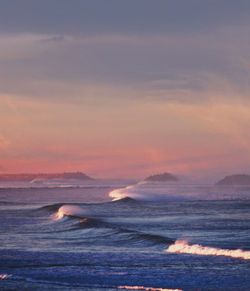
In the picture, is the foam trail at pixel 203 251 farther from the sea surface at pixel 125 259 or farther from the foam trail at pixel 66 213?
the foam trail at pixel 66 213

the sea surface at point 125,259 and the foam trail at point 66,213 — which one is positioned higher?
the foam trail at point 66,213

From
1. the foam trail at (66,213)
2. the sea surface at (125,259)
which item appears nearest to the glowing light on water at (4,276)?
the sea surface at (125,259)

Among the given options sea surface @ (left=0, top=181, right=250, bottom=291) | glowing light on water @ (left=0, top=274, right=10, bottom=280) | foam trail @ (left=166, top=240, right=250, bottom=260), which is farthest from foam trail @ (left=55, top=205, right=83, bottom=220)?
glowing light on water @ (left=0, top=274, right=10, bottom=280)

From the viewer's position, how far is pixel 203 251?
121 ft

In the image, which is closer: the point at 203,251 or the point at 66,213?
the point at 203,251

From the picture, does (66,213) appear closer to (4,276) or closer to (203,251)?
(203,251)

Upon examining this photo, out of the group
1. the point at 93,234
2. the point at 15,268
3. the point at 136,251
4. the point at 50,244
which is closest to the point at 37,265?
the point at 15,268

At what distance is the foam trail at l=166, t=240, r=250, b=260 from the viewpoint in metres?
35.3

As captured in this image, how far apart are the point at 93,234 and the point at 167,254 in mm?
Answer: 14682

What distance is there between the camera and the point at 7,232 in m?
50.9

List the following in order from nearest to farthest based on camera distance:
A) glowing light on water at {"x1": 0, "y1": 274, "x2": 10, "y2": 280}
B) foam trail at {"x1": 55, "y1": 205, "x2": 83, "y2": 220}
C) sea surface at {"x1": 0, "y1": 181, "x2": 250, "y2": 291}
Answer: sea surface at {"x1": 0, "y1": 181, "x2": 250, "y2": 291} < glowing light on water at {"x1": 0, "y1": 274, "x2": 10, "y2": 280} < foam trail at {"x1": 55, "y1": 205, "x2": 83, "y2": 220}

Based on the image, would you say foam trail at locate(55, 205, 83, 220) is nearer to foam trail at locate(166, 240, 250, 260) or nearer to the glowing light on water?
foam trail at locate(166, 240, 250, 260)

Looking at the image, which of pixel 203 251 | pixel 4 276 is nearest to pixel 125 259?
pixel 203 251

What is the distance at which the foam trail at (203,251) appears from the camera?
35.3 meters
